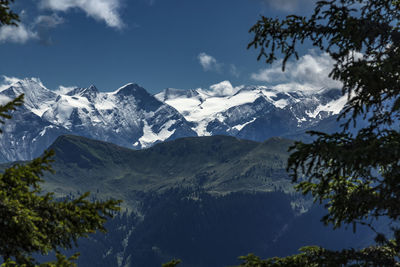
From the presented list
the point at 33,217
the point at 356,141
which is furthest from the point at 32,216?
the point at 356,141

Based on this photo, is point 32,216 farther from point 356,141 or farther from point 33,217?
point 356,141

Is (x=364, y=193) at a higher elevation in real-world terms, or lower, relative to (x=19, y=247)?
higher

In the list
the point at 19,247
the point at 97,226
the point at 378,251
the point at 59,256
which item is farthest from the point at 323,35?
the point at 19,247

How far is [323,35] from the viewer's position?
1305 centimetres

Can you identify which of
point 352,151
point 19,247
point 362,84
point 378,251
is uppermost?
point 362,84

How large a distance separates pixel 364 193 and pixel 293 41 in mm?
5469

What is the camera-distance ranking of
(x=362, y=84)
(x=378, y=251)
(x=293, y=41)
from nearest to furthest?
(x=362, y=84)
(x=378, y=251)
(x=293, y=41)

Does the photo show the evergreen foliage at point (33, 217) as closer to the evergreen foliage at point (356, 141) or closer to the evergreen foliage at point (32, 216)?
the evergreen foliage at point (32, 216)

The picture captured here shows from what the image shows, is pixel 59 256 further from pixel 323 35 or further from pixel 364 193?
pixel 323 35

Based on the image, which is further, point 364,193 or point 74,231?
point 364,193

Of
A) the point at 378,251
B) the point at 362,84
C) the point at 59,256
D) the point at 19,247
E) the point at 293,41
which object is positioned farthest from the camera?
the point at 293,41

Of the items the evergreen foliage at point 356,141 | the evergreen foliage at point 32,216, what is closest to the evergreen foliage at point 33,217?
the evergreen foliage at point 32,216

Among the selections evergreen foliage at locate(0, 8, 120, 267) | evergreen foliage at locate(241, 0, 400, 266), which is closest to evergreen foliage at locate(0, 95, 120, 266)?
evergreen foliage at locate(0, 8, 120, 267)

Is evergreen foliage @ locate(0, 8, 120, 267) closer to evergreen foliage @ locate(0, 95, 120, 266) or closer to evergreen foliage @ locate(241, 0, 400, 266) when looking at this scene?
evergreen foliage @ locate(0, 95, 120, 266)
